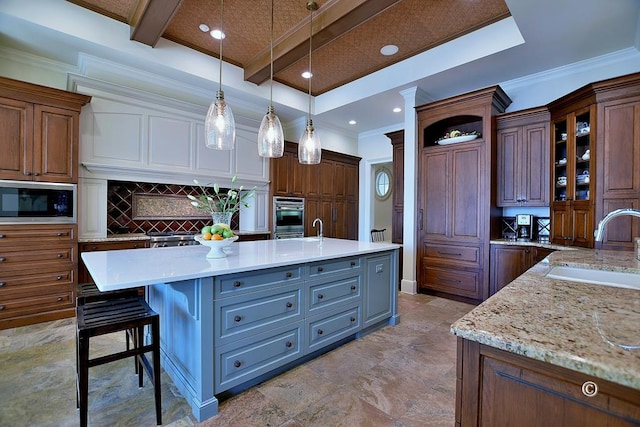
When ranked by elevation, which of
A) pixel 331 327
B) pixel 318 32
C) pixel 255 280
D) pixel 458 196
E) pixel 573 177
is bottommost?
pixel 331 327

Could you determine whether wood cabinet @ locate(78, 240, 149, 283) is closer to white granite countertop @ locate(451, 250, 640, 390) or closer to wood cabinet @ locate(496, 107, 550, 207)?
white granite countertop @ locate(451, 250, 640, 390)

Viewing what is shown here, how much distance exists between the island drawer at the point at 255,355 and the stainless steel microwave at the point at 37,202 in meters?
2.57

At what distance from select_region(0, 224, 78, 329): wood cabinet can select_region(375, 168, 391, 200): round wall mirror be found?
19.2 ft

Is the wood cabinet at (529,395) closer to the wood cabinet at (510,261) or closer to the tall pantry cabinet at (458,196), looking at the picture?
the wood cabinet at (510,261)

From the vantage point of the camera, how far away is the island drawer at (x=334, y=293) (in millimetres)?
2322

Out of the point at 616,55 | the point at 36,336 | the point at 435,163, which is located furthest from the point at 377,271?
the point at 616,55

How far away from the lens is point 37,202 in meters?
2.98

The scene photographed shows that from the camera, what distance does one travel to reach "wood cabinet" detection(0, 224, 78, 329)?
2.87 m

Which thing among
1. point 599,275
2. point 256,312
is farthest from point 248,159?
point 599,275

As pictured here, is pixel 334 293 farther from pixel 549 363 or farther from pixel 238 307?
pixel 549 363

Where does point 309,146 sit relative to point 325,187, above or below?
above

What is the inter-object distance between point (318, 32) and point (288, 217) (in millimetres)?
3031

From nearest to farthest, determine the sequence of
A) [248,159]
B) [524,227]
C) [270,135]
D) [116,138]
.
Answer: [270,135] → [116,138] → [524,227] → [248,159]

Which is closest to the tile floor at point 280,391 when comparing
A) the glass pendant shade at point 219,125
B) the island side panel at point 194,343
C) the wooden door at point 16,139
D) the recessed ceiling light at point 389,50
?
the island side panel at point 194,343
